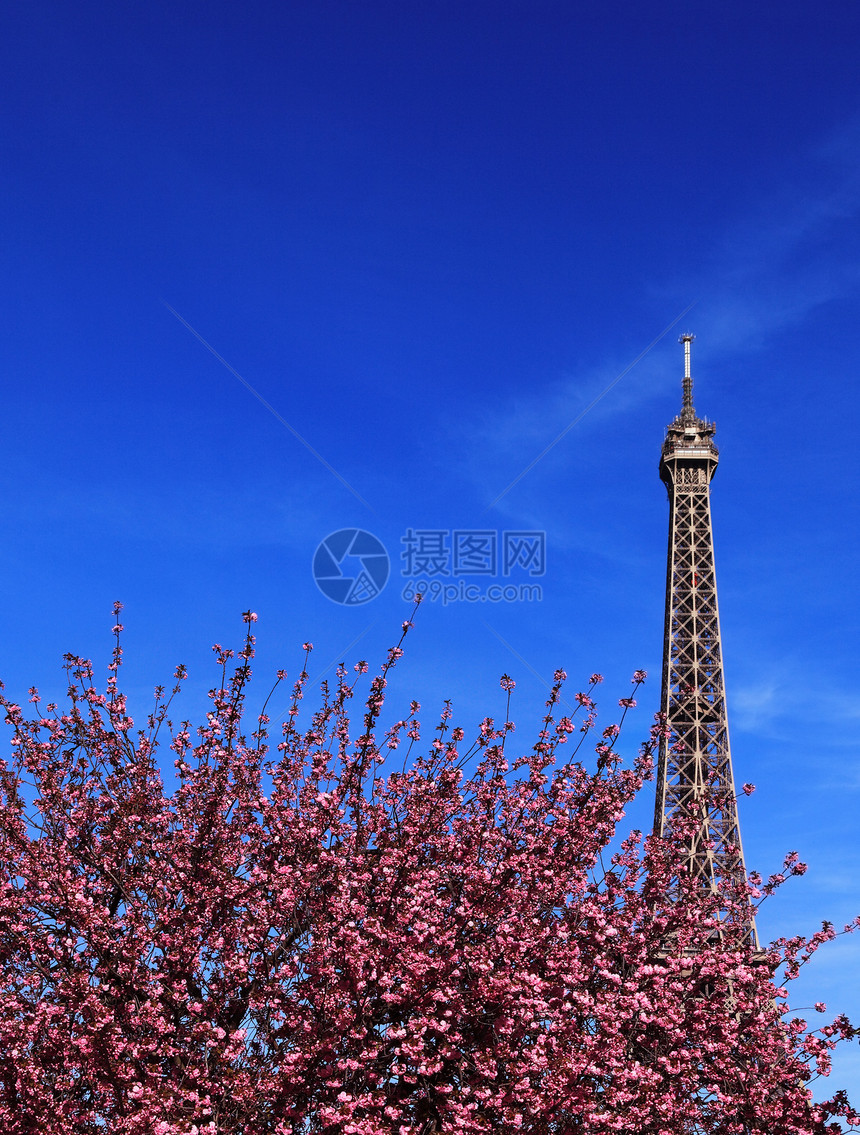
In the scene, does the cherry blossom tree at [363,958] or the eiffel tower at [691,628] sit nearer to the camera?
the cherry blossom tree at [363,958]

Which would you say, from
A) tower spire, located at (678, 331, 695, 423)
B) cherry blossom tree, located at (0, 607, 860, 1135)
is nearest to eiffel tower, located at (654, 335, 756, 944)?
tower spire, located at (678, 331, 695, 423)

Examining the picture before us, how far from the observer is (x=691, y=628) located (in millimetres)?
64875

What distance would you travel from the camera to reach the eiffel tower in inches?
2395

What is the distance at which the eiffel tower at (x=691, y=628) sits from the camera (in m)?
60.8

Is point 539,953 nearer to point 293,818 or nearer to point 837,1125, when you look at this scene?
point 293,818

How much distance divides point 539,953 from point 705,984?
418 cm

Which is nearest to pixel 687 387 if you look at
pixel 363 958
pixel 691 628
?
pixel 691 628

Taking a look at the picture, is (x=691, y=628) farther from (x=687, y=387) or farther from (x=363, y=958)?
(x=363, y=958)

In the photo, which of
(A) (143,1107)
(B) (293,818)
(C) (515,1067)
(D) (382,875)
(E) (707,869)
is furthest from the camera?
(E) (707,869)

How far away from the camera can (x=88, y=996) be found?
37.7 ft

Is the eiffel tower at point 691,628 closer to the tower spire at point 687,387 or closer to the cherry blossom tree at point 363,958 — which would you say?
the tower spire at point 687,387

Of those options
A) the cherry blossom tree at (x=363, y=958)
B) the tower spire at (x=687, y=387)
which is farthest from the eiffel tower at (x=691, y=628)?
the cherry blossom tree at (x=363, y=958)

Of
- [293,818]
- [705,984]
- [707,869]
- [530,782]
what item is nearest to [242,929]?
[293,818]

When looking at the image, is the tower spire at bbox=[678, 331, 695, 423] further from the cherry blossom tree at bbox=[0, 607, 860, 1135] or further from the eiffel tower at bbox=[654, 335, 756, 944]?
the cherry blossom tree at bbox=[0, 607, 860, 1135]
